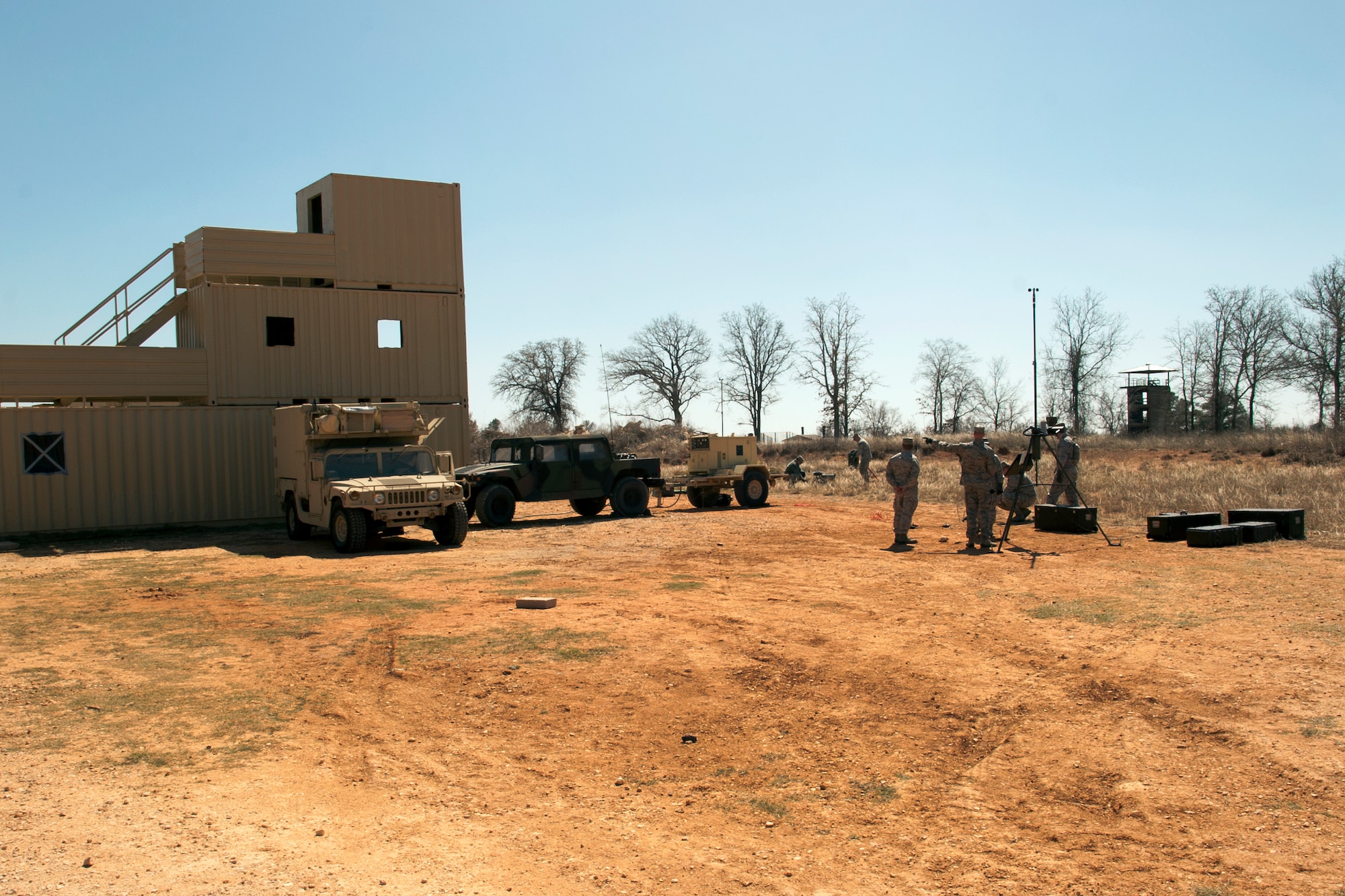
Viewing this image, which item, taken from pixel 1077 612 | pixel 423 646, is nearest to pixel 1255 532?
pixel 1077 612

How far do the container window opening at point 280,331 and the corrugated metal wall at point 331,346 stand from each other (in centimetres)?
16

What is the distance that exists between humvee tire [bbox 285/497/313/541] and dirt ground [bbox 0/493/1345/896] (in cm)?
542

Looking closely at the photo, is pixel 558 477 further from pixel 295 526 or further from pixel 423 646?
pixel 423 646

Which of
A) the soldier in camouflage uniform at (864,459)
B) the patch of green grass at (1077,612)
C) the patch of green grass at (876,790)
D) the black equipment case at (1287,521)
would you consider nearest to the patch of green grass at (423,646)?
the patch of green grass at (876,790)

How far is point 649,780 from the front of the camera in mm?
5328

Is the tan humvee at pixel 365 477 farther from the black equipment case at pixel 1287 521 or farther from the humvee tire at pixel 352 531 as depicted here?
the black equipment case at pixel 1287 521

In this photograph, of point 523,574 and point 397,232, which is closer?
point 523,574

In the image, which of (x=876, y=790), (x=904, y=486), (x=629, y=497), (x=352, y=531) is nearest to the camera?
(x=876, y=790)

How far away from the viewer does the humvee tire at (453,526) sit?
49.0 feet

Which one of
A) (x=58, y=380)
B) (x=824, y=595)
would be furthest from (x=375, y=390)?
(x=824, y=595)

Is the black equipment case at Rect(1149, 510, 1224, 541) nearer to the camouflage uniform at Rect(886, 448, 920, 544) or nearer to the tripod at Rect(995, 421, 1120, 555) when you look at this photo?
the tripod at Rect(995, 421, 1120, 555)

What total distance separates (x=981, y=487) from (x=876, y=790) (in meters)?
9.18

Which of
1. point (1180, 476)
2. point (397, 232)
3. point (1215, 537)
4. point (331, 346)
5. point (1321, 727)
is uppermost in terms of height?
point (397, 232)

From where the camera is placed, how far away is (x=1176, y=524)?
13594mm
